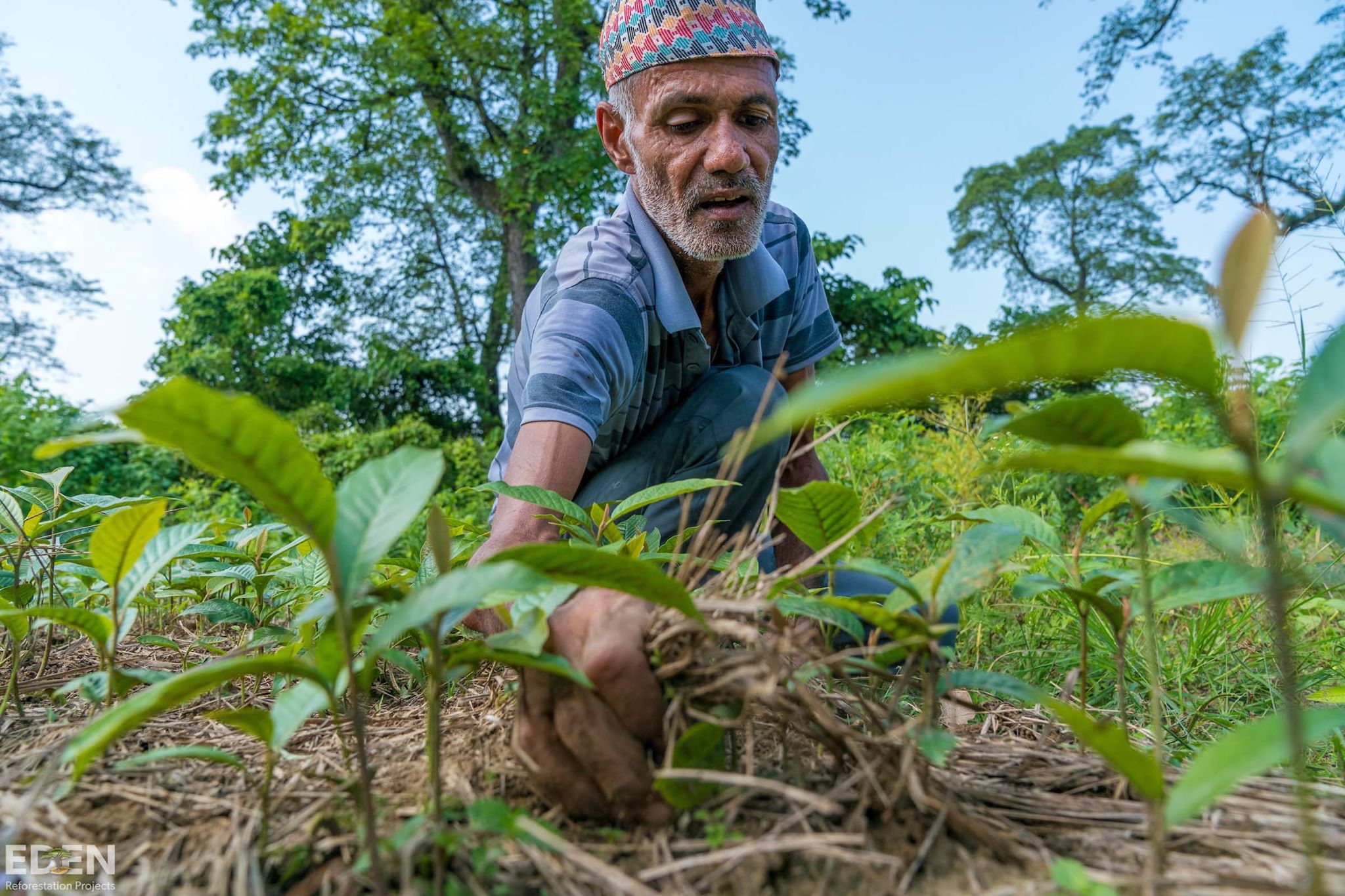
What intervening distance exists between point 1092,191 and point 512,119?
15386mm

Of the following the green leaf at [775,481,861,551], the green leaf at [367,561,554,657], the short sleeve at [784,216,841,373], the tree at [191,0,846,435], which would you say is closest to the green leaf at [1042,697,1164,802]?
the green leaf at [775,481,861,551]

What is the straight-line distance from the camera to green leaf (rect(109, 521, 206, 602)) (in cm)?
98

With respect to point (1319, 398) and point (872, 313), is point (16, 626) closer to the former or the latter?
point (1319, 398)

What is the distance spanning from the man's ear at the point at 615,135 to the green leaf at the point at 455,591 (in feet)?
5.99

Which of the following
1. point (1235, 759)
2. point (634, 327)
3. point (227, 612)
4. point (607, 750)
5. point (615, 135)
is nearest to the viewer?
point (1235, 759)

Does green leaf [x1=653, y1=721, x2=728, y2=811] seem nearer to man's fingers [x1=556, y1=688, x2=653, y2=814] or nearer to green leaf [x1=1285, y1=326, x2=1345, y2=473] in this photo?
man's fingers [x1=556, y1=688, x2=653, y2=814]

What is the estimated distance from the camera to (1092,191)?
19.8m

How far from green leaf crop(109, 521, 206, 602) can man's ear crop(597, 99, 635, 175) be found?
157cm

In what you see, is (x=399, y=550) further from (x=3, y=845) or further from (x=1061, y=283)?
(x=1061, y=283)

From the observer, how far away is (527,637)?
742 millimetres

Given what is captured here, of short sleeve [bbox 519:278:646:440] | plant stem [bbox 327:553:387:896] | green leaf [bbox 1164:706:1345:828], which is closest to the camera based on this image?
green leaf [bbox 1164:706:1345:828]

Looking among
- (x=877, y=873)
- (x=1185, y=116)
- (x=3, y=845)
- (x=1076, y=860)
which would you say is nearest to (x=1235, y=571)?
(x=1076, y=860)

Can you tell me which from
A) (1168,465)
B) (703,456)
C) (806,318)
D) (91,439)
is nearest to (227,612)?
(91,439)

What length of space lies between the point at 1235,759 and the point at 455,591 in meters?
0.55
